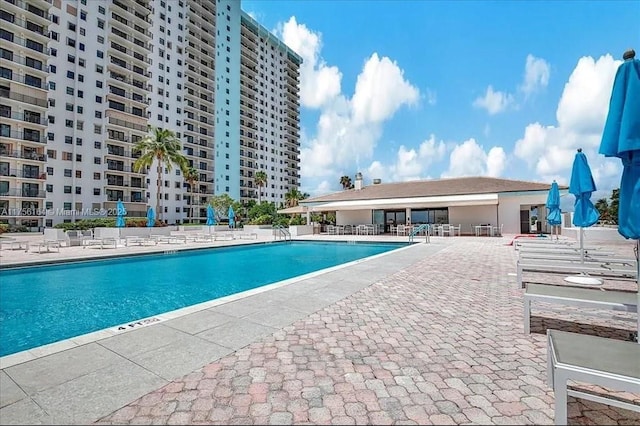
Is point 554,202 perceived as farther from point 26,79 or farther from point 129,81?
point 129,81

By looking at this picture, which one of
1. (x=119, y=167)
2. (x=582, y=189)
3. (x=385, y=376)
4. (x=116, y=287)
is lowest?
(x=116, y=287)

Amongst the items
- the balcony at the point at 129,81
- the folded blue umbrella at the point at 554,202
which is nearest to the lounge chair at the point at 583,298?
the folded blue umbrella at the point at 554,202

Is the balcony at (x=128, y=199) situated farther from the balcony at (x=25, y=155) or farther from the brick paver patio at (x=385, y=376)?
the brick paver patio at (x=385, y=376)

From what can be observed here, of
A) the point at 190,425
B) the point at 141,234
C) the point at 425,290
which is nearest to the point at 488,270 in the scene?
the point at 425,290

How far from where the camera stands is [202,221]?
61.2 metres

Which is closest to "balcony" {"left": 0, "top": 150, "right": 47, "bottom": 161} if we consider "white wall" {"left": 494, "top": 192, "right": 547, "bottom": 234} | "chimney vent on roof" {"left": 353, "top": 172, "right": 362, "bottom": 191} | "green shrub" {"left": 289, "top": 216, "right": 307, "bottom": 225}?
"green shrub" {"left": 289, "top": 216, "right": 307, "bottom": 225}

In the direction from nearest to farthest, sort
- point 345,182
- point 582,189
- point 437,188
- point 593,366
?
point 593,366 → point 582,189 → point 437,188 → point 345,182

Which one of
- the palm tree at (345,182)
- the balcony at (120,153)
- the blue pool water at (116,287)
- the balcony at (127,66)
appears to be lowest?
the blue pool water at (116,287)

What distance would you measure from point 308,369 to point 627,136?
422 cm

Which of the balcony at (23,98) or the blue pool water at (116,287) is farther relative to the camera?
the balcony at (23,98)

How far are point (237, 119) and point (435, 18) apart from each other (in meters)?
60.0

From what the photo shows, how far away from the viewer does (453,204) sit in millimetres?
24219

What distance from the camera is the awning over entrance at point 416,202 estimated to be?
77.1 ft

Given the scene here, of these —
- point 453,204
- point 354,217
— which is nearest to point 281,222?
point 354,217
